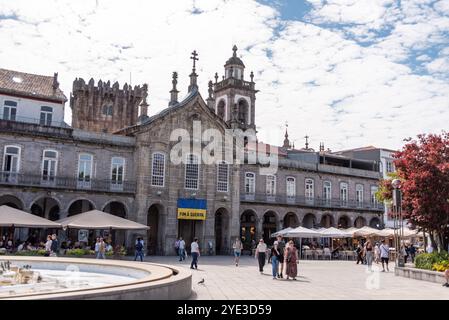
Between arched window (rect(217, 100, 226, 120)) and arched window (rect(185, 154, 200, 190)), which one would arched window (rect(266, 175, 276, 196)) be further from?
arched window (rect(217, 100, 226, 120))

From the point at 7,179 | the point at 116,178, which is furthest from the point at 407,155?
the point at 7,179

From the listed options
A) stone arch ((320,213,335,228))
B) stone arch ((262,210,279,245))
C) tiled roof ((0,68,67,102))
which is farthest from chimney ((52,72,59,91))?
stone arch ((320,213,335,228))

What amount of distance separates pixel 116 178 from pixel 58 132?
495 centimetres

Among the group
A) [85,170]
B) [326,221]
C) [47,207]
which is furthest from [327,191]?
[47,207]

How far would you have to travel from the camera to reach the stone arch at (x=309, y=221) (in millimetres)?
45281

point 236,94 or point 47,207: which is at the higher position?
point 236,94

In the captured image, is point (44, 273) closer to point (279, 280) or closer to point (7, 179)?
point (279, 280)

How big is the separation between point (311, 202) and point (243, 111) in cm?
1920

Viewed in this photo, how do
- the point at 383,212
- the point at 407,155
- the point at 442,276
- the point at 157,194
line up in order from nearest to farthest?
the point at 442,276
the point at 407,155
the point at 157,194
the point at 383,212

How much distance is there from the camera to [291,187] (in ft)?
143

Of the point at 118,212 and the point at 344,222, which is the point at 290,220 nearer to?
the point at 344,222

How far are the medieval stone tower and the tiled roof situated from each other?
15493 mm

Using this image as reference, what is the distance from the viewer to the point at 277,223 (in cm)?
4175

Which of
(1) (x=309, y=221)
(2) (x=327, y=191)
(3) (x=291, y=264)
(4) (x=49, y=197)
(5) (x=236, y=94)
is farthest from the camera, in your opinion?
(5) (x=236, y=94)
